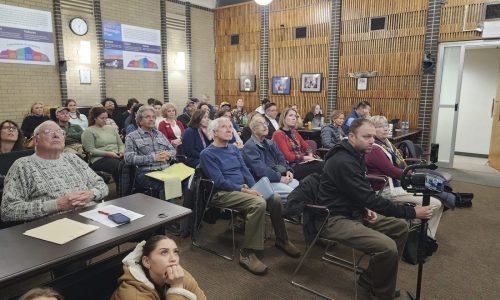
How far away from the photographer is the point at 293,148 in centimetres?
453

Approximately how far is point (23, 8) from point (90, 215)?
6.59m

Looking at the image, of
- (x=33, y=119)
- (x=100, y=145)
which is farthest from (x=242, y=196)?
(x=33, y=119)

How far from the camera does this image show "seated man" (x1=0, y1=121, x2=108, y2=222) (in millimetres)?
2148

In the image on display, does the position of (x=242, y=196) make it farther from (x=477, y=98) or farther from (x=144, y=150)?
(x=477, y=98)

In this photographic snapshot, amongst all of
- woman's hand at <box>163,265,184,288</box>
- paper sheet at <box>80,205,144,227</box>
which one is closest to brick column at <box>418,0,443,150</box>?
paper sheet at <box>80,205,144,227</box>

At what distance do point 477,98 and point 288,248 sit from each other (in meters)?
7.23

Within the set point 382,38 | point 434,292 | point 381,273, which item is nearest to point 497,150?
point 382,38

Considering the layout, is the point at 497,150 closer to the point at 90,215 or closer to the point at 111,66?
the point at 90,215

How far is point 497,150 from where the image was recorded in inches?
273

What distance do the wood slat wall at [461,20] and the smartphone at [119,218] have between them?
7.36m

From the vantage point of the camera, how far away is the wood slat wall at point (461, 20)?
21.5ft

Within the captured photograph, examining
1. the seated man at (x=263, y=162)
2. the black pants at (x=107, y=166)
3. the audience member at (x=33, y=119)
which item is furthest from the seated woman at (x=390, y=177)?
the audience member at (x=33, y=119)

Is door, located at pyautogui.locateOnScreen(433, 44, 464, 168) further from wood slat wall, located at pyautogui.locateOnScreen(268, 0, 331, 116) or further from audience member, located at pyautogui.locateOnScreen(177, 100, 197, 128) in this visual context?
audience member, located at pyautogui.locateOnScreen(177, 100, 197, 128)

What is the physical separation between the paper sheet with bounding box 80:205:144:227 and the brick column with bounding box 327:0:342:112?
7.37 meters
